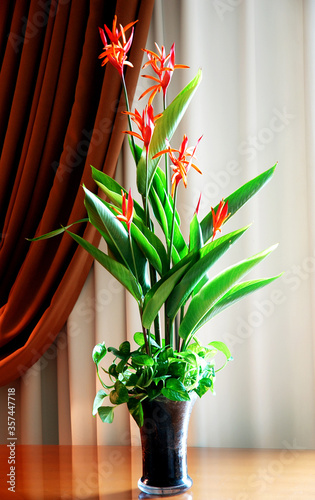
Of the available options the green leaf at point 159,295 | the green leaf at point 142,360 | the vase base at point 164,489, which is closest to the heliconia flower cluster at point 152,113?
the green leaf at point 159,295

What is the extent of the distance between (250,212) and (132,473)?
699 mm

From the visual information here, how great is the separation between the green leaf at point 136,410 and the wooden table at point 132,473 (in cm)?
18

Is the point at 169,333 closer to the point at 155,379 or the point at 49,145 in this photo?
the point at 155,379

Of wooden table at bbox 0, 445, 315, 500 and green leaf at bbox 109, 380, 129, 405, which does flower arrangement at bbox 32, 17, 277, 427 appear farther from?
wooden table at bbox 0, 445, 315, 500

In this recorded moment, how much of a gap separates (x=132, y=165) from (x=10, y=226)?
1.26ft

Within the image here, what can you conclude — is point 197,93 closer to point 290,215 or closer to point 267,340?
point 290,215

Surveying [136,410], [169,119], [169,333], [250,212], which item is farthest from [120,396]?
[250,212]

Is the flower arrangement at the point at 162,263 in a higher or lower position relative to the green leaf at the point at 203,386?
higher

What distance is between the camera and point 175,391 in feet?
3.03

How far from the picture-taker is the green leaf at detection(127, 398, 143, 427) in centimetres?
92

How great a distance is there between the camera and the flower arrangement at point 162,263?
3.02ft

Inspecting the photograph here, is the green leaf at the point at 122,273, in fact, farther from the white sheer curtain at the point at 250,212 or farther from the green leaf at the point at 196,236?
the white sheer curtain at the point at 250,212
